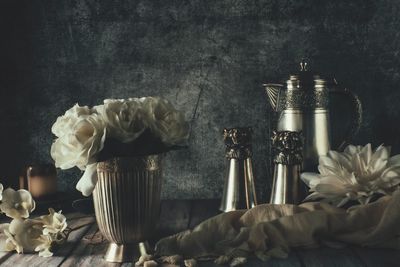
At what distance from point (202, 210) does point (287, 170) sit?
33 cm

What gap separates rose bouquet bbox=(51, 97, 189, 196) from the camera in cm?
100

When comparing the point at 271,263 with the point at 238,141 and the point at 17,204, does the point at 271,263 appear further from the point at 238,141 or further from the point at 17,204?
the point at 17,204

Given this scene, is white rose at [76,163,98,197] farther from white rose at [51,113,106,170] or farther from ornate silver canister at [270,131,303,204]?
ornate silver canister at [270,131,303,204]

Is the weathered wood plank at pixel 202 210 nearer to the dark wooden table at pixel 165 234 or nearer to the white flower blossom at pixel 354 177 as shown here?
the dark wooden table at pixel 165 234

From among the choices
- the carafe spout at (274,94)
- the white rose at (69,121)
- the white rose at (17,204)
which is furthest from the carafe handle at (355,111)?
the white rose at (17,204)

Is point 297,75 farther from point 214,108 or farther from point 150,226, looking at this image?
point 150,226

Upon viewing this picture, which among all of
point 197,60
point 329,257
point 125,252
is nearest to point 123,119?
point 125,252

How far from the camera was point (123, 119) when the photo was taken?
3.37 ft

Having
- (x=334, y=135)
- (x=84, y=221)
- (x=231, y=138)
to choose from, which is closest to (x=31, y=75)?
(x=84, y=221)

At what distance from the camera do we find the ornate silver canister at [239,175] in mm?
1323

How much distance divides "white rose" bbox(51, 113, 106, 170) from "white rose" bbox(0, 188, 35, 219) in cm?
22

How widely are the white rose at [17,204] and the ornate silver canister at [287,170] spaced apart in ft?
1.94

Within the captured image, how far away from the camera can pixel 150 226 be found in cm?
107

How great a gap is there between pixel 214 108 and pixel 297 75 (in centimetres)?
36
